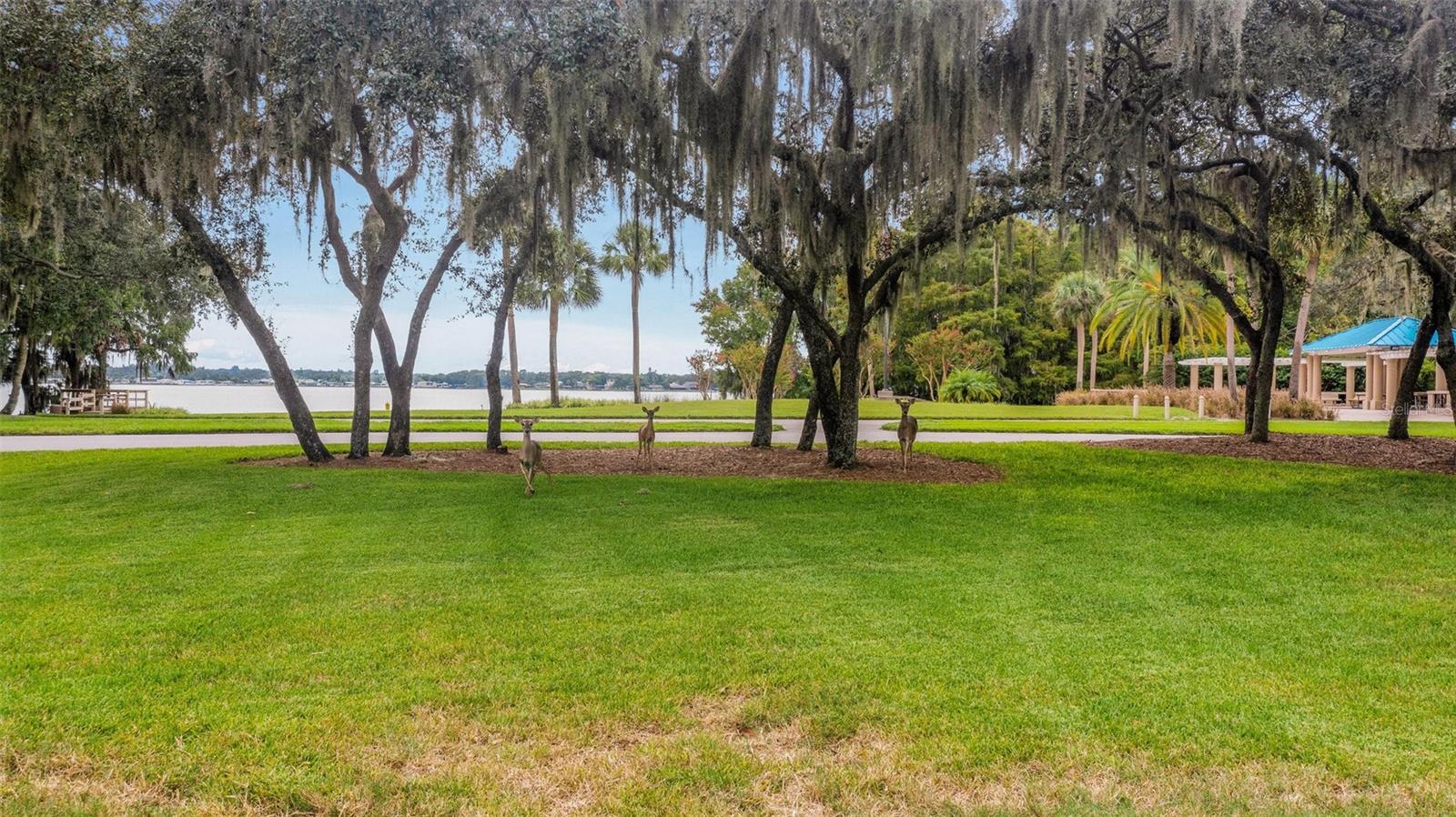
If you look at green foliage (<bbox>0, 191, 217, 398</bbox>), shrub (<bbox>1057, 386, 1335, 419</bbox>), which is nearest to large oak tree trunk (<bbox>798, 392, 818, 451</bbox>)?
green foliage (<bbox>0, 191, 217, 398</bbox>)

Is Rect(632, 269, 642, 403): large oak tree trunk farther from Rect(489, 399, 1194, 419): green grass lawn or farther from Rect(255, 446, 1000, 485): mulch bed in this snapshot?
Rect(255, 446, 1000, 485): mulch bed

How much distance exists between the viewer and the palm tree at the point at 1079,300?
4009 cm

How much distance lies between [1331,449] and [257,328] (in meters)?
16.6

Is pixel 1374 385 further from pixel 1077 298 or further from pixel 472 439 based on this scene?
pixel 472 439

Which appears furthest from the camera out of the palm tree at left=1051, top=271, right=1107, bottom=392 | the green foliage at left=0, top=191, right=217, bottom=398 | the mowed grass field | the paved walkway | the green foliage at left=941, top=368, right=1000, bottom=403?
the palm tree at left=1051, top=271, right=1107, bottom=392

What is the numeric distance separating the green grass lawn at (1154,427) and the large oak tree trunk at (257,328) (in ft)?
41.1

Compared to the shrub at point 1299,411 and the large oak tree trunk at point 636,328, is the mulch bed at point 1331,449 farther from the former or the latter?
the large oak tree trunk at point 636,328

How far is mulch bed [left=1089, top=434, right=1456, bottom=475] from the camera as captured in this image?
11.2m

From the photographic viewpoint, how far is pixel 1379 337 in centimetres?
2630

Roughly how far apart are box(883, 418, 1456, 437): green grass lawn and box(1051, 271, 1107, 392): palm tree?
17.9m

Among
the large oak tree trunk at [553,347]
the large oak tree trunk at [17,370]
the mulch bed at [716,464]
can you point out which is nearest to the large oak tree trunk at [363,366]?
the mulch bed at [716,464]

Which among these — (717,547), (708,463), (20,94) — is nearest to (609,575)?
(717,547)

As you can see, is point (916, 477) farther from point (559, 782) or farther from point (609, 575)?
point (559, 782)

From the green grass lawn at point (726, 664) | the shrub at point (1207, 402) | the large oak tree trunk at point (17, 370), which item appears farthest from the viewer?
the large oak tree trunk at point (17, 370)
